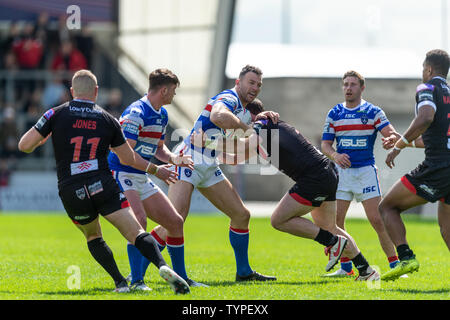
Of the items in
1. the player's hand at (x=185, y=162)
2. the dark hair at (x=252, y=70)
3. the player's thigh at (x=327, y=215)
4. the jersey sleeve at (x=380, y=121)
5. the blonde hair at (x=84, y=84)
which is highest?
the dark hair at (x=252, y=70)

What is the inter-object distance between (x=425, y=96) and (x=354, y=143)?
1.77 metres

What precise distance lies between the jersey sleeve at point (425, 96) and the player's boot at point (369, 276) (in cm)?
189

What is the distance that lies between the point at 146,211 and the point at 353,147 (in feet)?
9.26

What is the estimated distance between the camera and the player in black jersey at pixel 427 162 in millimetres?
7457

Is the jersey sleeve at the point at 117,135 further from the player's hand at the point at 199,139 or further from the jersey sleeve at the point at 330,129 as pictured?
the jersey sleeve at the point at 330,129

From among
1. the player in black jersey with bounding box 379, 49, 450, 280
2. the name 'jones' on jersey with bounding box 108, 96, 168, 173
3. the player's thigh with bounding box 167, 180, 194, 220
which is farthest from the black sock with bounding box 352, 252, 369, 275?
the name 'jones' on jersey with bounding box 108, 96, 168, 173

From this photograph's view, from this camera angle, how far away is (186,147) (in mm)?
8516

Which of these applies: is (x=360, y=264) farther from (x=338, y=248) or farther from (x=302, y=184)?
(x=302, y=184)

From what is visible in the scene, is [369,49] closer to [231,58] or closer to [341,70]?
[341,70]

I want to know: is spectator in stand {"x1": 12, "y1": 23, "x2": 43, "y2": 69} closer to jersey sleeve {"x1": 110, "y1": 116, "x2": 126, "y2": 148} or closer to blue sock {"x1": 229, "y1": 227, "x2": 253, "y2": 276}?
blue sock {"x1": 229, "y1": 227, "x2": 253, "y2": 276}

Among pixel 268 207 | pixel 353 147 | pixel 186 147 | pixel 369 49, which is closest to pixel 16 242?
pixel 186 147

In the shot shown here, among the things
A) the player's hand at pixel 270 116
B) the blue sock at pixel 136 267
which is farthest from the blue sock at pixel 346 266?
the blue sock at pixel 136 267

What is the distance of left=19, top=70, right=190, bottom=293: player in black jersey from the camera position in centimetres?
694

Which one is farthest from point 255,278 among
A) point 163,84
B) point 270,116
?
point 163,84
